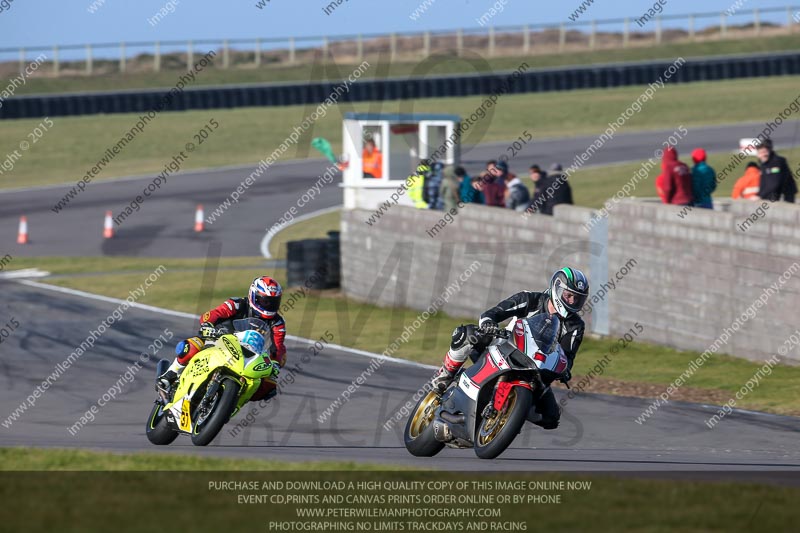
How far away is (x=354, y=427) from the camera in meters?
13.1

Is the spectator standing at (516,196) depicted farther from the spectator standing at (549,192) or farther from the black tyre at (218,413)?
the black tyre at (218,413)

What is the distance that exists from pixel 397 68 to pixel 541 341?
52.7 meters

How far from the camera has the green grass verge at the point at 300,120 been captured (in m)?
47.2

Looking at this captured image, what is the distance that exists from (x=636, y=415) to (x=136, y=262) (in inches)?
694

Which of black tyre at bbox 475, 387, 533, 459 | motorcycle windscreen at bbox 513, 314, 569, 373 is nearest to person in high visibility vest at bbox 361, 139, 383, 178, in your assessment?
motorcycle windscreen at bbox 513, 314, 569, 373

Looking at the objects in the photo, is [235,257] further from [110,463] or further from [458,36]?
[458,36]

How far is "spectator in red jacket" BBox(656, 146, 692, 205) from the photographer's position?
63.3 feet

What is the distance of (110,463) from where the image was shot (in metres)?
9.62

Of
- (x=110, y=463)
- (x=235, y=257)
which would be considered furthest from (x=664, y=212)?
(x=235, y=257)

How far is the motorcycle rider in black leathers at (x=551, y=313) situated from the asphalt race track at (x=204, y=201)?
20028 millimetres

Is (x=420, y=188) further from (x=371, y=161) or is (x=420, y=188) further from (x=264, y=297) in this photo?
(x=264, y=297)

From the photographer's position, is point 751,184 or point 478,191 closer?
point 751,184

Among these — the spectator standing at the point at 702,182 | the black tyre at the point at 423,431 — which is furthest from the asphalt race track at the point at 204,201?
the black tyre at the point at 423,431

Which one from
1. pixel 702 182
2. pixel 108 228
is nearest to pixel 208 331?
pixel 702 182
